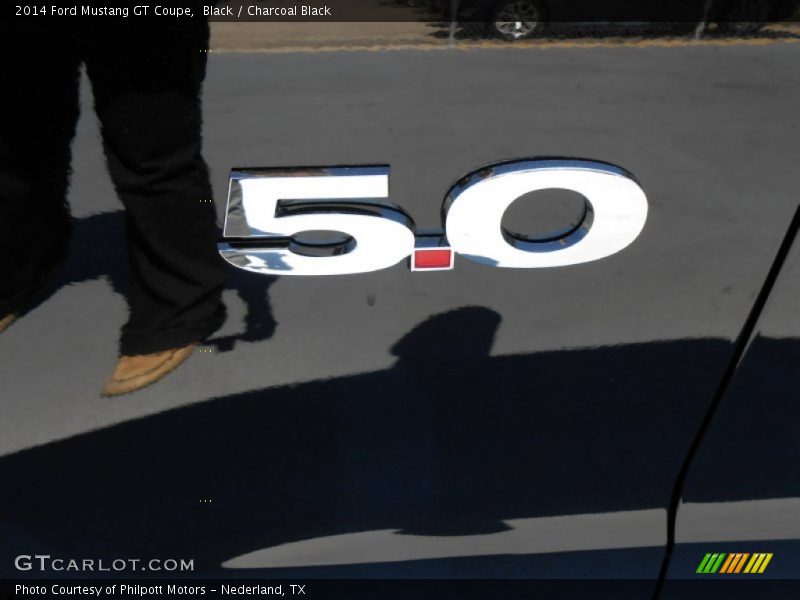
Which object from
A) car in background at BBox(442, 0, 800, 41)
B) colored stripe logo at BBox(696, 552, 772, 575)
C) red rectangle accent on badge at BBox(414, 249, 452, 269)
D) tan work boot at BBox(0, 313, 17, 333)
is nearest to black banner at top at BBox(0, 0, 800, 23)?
car in background at BBox(442, 0, 800, 41)

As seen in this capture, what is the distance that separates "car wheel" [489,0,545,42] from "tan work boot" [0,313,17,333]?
68 cm

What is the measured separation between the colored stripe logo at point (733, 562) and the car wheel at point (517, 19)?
36.1 inches

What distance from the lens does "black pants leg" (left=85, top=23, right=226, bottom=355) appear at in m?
0.77

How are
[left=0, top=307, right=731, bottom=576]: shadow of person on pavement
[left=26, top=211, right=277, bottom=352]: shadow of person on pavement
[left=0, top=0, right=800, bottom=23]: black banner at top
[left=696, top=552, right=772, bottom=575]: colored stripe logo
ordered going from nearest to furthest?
[left=0, top=0, right=800, bottom=23]: black banner at top < [left=26, top=211, right=277, bottom=352]: shadow of person on pavement < [left=0, top=307, right=731, bottom=576]: shadow of person on pavement < [left=696, top=552, right=772, bottom=575]: colored stripe logo

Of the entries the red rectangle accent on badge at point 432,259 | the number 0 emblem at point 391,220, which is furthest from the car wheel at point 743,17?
the red rectangle accent on badge at point 432,259

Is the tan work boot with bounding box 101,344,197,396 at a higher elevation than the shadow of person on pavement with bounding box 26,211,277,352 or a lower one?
lower

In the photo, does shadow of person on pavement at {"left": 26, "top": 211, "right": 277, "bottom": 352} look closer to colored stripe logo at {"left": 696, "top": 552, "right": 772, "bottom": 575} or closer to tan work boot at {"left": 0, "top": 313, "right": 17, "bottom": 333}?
tan work boot at {"left": 0, "top": 313, "right": 17, "bottom": 333}

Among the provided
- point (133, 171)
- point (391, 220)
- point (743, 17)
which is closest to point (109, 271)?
point (133, 171)

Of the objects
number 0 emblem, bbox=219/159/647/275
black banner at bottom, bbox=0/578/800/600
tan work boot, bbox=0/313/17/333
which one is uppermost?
number 0 emblem, bbox=219/159/647/275

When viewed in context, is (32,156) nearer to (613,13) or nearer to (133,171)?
(133,171)

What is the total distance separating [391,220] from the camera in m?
0.85

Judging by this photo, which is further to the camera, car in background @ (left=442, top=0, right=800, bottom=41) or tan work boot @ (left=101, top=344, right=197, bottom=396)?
tan work boot @ (left=101, top=344, right=197, bottom=396)

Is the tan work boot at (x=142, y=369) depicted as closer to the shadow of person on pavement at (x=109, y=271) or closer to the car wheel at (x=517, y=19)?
the shadow of person on pavement at (x=109, y=271)

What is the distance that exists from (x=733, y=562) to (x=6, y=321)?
118 centimetres
